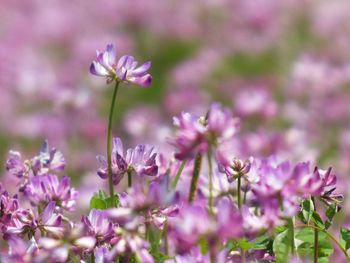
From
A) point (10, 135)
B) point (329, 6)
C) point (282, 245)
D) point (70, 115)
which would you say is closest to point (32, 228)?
point (282, 245)

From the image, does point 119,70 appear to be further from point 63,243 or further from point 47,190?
point 63,243

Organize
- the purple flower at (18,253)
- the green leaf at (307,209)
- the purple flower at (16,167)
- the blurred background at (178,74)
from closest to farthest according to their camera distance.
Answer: the purple flower at (18,253) < the green leaf at (307,209) < the purple flower at (16,167) < the blurred background at (178,74)

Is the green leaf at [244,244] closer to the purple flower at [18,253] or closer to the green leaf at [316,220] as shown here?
the green leaf at [316,220]

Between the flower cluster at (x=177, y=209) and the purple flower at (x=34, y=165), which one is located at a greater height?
the purple flower at (x=34, y=165)

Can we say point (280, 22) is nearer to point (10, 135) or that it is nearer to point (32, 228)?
point (10, 135)

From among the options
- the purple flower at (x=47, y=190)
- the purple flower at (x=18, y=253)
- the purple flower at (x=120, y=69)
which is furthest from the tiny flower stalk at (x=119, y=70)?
the purple flower at (x=18, y=253)

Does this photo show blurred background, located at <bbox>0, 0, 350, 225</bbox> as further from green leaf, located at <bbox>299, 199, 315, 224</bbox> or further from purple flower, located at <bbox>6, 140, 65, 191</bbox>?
green leaf, located at <bbox>299, 199, 315, 224</bbox>

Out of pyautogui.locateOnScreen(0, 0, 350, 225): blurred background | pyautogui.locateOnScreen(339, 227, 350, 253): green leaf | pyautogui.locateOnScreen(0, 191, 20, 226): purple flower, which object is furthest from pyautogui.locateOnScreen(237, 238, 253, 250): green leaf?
pyautogui.locateOnScreen(0, 0, 350, 225): blurred background
